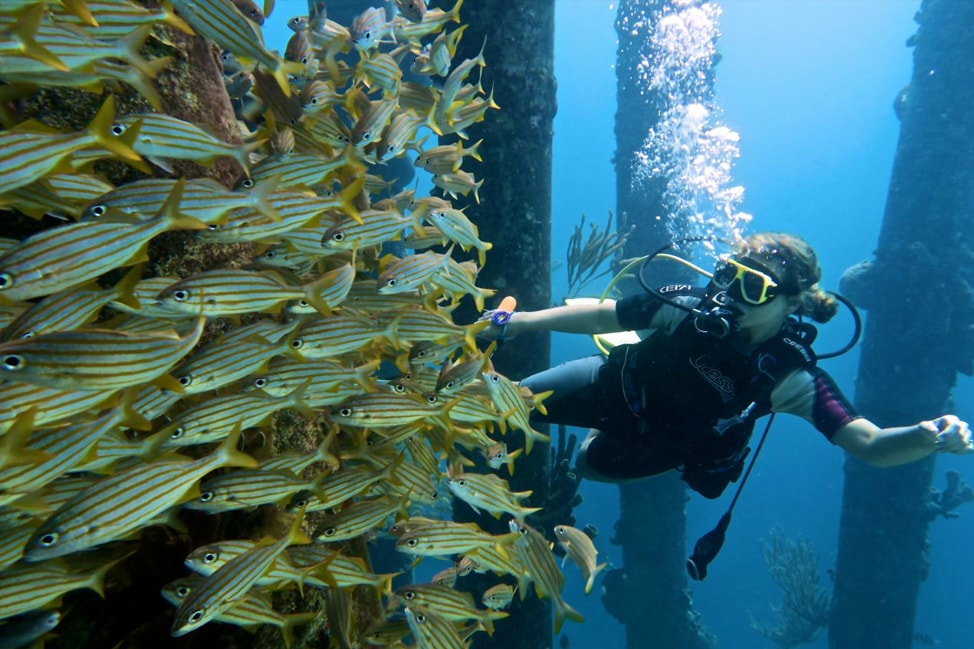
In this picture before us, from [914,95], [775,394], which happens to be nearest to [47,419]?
[775,394]

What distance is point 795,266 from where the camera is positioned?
4254 mm

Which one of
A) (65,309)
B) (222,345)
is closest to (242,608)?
(222,345)

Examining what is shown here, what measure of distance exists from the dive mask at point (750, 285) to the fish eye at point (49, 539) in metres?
4.50

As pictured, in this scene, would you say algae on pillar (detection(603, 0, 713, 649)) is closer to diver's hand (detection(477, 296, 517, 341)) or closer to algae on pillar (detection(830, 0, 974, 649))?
algae on pillar (detection(830, 0, 974, 649))

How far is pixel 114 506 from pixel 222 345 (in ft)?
2.16

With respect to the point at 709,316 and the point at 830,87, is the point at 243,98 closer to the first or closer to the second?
the point at 709,316

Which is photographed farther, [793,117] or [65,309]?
[793,117]

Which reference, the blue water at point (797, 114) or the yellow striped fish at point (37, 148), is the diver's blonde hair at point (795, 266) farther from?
the blue water at point (797, 114)

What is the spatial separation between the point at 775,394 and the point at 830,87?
155095mm

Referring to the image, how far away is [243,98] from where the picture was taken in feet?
13.1

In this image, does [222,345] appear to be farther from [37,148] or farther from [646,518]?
[646,518]

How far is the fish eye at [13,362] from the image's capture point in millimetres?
1345

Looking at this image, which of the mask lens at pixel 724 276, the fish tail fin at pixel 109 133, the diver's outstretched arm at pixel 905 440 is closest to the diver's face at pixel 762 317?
the mask lens at pixel 724 276

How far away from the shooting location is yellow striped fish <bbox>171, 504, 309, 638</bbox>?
174 centimetres
